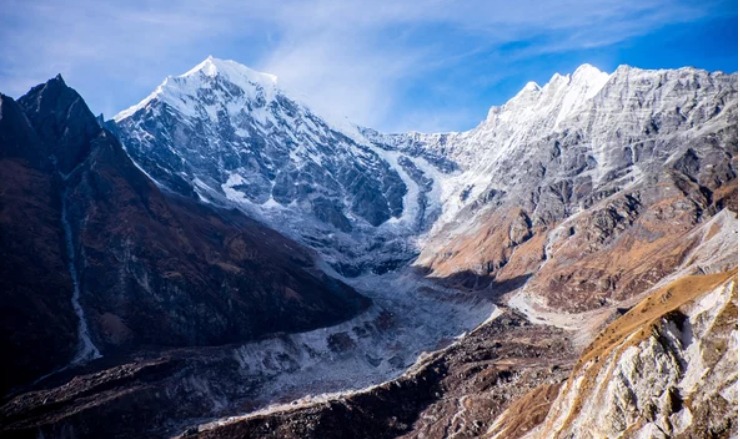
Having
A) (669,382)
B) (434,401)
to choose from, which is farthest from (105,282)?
(669,382)

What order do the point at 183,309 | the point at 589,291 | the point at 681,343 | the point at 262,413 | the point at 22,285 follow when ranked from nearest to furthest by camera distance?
the point at 681,343, the point at 262,413, the point at 22,285, the point at 183,309, the point at 589,291

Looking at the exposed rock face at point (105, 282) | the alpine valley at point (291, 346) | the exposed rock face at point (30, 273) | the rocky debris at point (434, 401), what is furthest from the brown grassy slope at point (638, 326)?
the exposed rock face at point (30, 273)

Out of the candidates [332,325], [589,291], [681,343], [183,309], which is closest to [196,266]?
[183,309]

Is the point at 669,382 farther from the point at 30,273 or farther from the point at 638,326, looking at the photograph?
the point at 30,273

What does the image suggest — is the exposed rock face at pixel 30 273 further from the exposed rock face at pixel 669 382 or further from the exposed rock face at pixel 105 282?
the exposed rock face at pixel 669 382

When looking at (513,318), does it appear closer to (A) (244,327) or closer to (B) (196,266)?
(A) (244,327)

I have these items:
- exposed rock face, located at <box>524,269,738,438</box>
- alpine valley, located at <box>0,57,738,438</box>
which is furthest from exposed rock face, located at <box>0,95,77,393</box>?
exposed rock face, located at <box>524,269,738,438</box>
